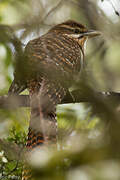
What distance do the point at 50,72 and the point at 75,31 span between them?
306cm

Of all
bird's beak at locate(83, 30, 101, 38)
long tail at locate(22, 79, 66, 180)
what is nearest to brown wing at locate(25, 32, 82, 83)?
long tail at locate(22, 79, 66, 180)

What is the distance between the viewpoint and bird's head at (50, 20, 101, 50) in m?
4.26

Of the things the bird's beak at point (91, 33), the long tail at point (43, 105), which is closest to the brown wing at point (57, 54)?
the long tail at point (43, 105)

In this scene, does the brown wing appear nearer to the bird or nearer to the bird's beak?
the bird

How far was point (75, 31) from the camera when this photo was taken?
439cm

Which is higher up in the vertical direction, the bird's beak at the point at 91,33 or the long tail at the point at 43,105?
the bird's beak at the point at 91,33

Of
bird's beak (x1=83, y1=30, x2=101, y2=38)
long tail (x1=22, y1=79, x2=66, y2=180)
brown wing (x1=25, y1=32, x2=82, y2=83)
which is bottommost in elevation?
long tail (x1=22, y1=79, x2=66, y2=180)

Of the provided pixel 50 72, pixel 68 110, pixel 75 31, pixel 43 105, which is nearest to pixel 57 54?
pixel 68 110

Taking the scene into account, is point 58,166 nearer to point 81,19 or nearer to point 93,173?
point 93,173

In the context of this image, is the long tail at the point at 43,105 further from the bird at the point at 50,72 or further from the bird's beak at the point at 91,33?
the bird's beak at the point at 91,33

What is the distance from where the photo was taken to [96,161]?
894 mm

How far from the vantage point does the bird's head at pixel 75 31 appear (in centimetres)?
426

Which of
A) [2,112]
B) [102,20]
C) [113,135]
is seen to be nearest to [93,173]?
[113,135]

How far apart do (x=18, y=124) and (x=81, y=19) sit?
9.15ft
